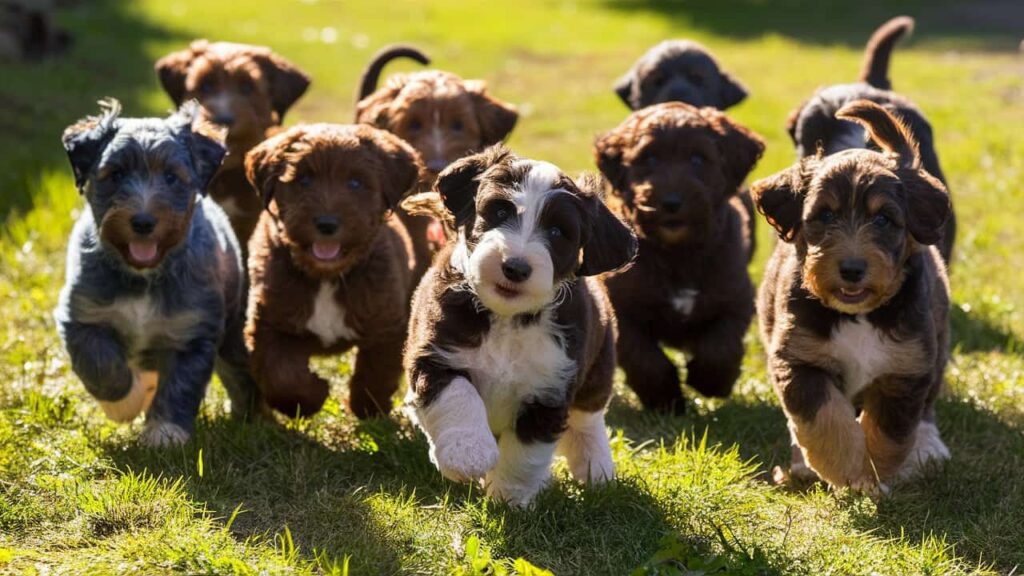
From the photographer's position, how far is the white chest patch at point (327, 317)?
22.1 feet

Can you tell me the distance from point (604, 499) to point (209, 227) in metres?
2.55

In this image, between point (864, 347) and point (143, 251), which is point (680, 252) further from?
point (143, 251)

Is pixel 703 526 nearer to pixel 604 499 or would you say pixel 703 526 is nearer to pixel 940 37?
pixel 604 499

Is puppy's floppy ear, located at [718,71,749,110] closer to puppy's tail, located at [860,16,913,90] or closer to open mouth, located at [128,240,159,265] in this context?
puppy's tail, located at [860,16,913,90]

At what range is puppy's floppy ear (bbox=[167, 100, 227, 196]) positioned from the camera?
6750 millimetres

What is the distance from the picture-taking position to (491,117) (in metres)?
8.52

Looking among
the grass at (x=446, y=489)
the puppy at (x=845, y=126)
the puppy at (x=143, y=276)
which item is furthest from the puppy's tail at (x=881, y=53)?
the puppy at (x=143, y=276)

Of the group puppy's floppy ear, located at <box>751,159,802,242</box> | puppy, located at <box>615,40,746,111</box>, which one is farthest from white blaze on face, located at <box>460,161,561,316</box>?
puppy, located at <box>615,40,746,111</box>

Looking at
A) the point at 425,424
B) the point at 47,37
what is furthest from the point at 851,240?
the point at 47,37

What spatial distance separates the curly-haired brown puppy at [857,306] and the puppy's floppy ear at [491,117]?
8.53 ft

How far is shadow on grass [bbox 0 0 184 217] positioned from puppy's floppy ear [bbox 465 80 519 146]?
4098 mm

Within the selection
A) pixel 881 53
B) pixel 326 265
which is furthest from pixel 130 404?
pixel 881 53

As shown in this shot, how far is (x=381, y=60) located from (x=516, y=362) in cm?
389

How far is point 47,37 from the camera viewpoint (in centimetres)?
1884
